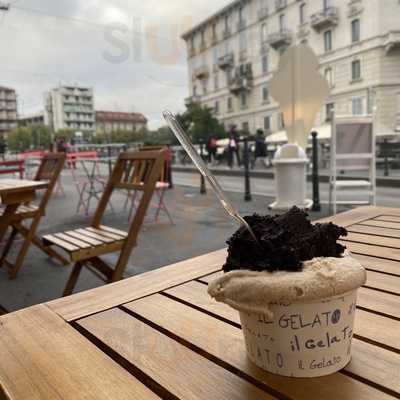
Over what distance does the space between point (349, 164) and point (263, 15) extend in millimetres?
Result: 28356

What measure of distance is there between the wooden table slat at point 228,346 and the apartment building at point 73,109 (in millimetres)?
41086

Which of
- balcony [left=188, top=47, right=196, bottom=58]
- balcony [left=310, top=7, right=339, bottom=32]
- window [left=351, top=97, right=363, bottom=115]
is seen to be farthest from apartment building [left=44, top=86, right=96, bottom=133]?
window [left=351, top=97, right=363, bottom=115]

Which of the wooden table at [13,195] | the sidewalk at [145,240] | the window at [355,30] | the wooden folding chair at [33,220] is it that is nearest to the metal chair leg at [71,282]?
the sidewalk at [145,240]

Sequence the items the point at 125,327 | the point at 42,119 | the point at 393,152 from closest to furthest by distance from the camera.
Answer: the point at 125,327, the point at 393,152, the point at 42,119

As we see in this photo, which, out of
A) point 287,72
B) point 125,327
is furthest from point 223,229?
point 125,327

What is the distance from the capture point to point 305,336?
1.59 ft

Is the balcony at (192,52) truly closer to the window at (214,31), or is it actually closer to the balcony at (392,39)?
the window at (214,31)

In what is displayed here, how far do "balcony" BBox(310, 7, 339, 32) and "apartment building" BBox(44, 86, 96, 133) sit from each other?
84.0 ft

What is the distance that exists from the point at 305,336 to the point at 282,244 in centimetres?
12

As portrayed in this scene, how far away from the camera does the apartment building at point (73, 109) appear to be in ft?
139

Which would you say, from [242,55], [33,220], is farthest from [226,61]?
[33,220]

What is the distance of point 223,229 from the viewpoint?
146 inches

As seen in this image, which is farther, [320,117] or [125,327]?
[320,117]

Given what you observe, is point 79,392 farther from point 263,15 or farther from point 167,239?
point 263,15
